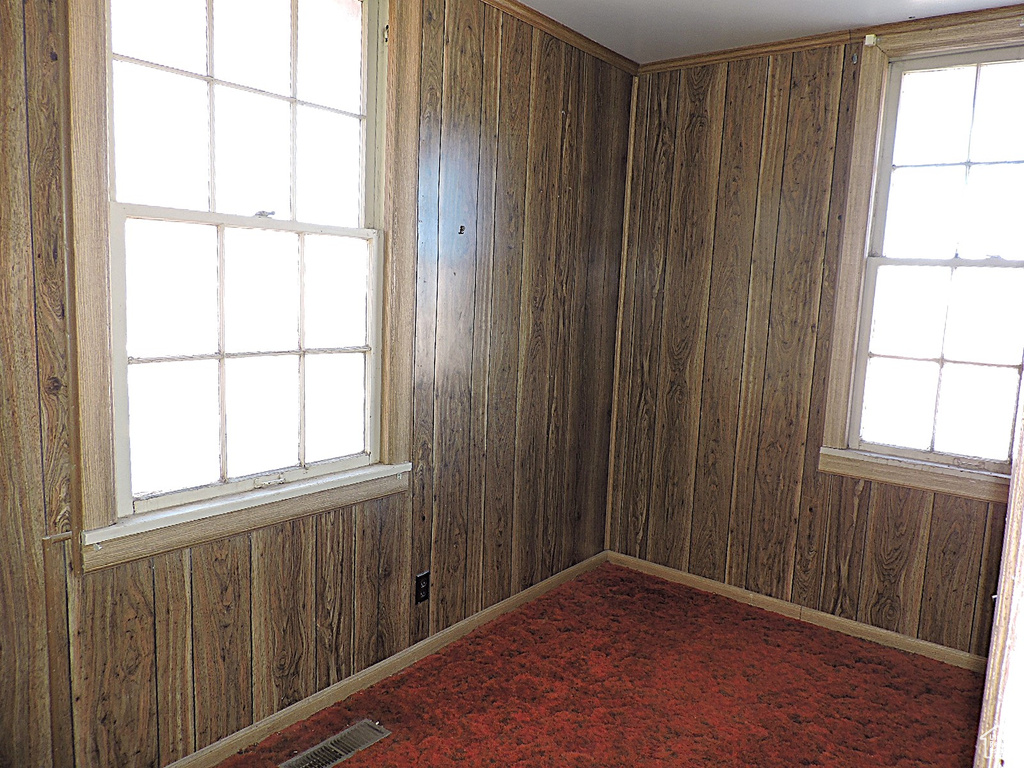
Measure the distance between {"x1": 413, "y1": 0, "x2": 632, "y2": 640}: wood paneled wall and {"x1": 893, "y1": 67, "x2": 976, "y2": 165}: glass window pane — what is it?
121 cm

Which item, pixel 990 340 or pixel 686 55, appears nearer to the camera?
pixel 990 340

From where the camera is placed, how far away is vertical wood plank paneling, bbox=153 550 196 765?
1.94 metres

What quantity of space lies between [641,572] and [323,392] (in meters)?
2.07

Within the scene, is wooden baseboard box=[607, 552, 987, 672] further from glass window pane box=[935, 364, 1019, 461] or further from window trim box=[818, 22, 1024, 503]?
glass window pane box=[935, 364, 1019, 461]

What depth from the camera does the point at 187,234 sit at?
1915 mm

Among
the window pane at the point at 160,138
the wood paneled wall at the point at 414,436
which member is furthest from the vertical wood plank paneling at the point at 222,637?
the window pane at the point at 160,138

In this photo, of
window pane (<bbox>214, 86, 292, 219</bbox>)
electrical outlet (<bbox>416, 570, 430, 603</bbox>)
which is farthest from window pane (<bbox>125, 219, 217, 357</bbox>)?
electrical outlet (<bbox>416, 570, 430, 603</bbox>)

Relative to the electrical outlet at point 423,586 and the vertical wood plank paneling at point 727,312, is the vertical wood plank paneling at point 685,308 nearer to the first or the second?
the vertical wood plank paneling at point 727,312

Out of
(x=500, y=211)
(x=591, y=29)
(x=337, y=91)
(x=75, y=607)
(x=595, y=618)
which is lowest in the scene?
(x=595, y=618)

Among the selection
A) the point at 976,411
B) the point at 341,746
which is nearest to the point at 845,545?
the point at 976,411

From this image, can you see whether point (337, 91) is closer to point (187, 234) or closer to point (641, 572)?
point (187, 234)

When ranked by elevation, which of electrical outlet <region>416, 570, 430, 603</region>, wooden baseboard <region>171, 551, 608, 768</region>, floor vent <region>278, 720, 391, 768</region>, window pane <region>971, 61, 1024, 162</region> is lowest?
floor vent <region>278, 720, 391, 768</region>

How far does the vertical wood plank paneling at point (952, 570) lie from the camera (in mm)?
2795

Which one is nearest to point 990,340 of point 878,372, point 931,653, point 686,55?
point 878,372
